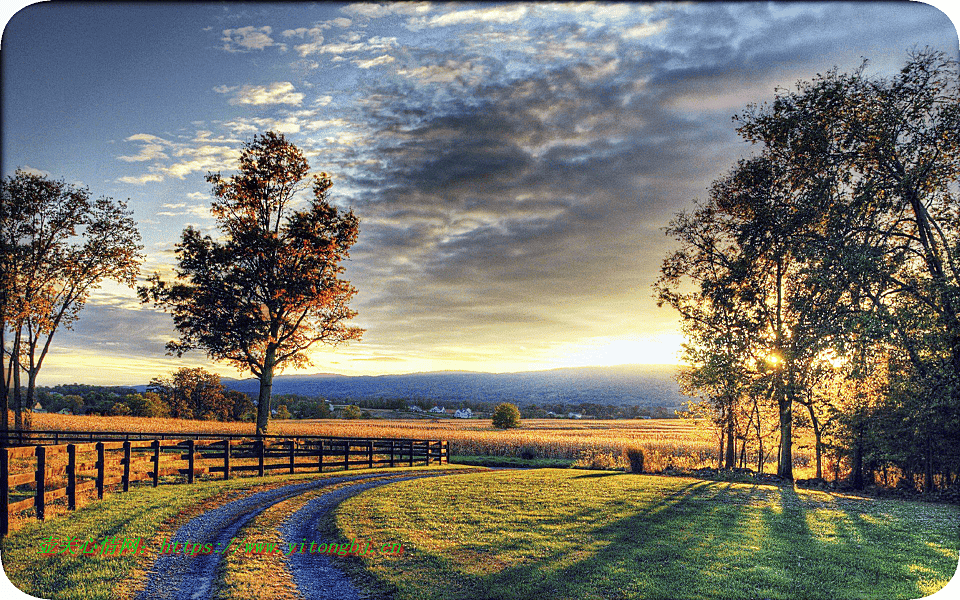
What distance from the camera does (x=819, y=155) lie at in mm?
17359

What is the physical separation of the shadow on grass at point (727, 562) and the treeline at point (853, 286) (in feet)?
15.5

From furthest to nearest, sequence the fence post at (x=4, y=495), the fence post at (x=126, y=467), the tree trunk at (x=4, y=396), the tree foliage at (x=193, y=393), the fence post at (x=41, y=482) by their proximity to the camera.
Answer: the tree foliage at (x=193, y=393) < the tree trunk at (x=4, y=396) < the fence post at (x=126, y=467) < the fence post at (x=41, y=482) < the fence post at (x=4, y=495)

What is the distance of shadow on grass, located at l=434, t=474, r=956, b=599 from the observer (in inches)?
309

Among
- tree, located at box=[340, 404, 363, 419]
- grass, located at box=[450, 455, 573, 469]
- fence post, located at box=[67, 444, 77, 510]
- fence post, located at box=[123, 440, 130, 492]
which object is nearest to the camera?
fence post, located at box=[67, 444, 77, 510]

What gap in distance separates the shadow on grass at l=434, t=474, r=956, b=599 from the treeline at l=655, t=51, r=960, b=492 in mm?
4722

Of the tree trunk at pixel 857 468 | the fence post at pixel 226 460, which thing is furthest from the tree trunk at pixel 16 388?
the tree trunk at pixel 857 468

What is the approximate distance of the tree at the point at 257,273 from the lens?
26953 millimetres

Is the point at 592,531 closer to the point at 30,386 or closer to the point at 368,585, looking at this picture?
the point at 368,585

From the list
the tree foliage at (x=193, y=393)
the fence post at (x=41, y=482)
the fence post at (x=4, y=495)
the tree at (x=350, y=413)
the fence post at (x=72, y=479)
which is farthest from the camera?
the tree at (x=350, y=413)

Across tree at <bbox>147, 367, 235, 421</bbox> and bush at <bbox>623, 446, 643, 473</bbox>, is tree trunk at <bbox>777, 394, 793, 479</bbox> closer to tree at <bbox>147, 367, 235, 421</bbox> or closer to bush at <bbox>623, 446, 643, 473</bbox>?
bush at <bbox>623, 446, 643, 473</bbox>

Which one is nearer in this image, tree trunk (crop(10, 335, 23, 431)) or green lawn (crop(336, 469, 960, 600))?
green lawn (crop(336, 469, 960, 600))

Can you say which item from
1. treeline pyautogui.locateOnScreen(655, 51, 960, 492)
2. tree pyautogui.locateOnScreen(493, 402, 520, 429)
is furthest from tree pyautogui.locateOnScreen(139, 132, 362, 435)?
tree pyautogui.locateOnScreen(493, 402, 520, 429)

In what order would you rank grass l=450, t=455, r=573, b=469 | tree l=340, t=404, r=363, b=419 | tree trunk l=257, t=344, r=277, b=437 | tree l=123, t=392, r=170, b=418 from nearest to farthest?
tree trunk l=257, t=344, r=277, b=437 → grass l=450, t=455, r=573, b=469 → tree l=123, t=392, r=170, b=418 → tree l=340, t=404, r=363, b=419

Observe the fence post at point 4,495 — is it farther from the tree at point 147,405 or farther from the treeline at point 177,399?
the treeline at point 177,399
